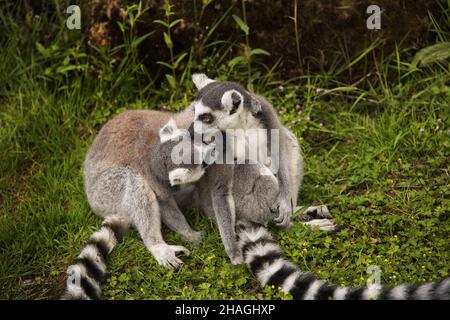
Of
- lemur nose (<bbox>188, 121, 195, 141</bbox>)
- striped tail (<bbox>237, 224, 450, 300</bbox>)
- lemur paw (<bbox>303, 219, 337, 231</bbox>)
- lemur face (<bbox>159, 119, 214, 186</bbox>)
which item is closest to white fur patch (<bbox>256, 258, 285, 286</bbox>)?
striped tail (<bbox>237, 224, 450, 300</bbox>)

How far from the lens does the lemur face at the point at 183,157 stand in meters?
4.61

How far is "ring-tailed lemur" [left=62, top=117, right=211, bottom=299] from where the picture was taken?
4633 millimetres

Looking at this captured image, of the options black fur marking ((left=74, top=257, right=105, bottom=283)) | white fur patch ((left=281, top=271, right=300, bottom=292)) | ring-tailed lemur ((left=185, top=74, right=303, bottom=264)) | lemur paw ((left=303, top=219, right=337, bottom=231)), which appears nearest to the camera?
white fur patch ((left=281, top=271, right=300, bottom=292))

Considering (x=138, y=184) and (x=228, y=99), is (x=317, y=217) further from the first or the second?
(x=138, y=184)

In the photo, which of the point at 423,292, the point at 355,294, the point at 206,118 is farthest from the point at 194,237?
the point at 423,292

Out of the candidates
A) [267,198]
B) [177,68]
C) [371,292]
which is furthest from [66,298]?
[177,68]

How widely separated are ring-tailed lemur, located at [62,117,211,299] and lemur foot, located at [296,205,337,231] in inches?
34.1

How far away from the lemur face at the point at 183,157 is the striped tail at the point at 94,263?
62cm

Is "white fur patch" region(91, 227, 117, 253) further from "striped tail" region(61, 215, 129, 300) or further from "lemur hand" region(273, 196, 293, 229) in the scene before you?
"lemur hand" region(273, 196, 293, 229)

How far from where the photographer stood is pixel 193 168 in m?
4.64

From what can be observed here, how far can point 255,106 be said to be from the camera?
15.8ft

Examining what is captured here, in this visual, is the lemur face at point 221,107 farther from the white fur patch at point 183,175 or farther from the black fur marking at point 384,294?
the black fur marking at point 384,294

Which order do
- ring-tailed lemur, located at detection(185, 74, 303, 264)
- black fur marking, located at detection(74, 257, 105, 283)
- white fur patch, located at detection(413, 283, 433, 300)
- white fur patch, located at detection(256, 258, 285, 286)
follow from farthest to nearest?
ring-tailed lemur, located at detection(185, 74, 303, 264), black fur marking, located at detection(74, 257, 105, 283), white fur patch, located at detection(256, 258, 285, 286), white fur patch, located at detection(413, 283, 433, 300)

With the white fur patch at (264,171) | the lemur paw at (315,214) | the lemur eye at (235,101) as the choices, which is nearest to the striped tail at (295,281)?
the white fur patch at (264,171)
